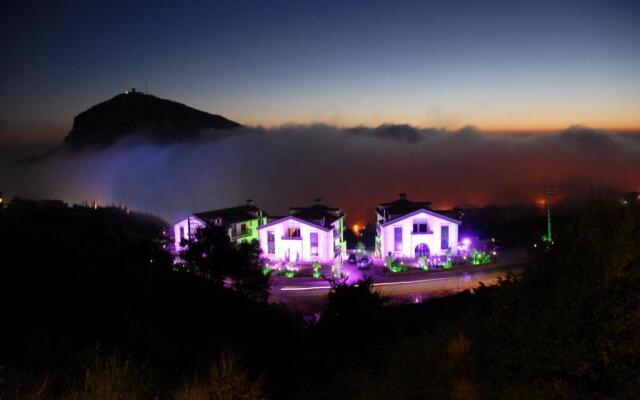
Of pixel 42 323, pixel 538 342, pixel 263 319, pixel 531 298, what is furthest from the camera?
pixel 263 319

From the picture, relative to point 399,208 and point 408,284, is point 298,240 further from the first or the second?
point 408,284

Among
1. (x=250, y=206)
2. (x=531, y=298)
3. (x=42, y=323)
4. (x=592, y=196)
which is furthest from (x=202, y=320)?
(x=250, y=206)

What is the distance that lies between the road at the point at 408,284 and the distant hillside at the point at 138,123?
8213cm

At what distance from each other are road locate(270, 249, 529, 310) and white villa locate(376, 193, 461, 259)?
2.53 metres

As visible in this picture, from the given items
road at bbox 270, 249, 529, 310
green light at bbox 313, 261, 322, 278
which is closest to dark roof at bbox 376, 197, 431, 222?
road at bbox 270, 249, 529, 310

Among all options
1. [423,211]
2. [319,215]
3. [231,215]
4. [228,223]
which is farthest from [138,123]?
[423,211]

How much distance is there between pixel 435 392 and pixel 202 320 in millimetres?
5695

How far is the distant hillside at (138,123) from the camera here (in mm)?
96062

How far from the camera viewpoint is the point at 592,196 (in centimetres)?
675

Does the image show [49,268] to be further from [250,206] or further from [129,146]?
[129,146]

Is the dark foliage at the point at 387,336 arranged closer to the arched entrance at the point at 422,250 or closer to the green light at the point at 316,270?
the green light at the point at 316,270

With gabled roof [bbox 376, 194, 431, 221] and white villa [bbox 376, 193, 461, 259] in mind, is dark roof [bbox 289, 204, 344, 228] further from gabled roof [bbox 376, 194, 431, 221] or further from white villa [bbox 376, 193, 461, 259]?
white villa [bbox 376, 193, 461, 259]

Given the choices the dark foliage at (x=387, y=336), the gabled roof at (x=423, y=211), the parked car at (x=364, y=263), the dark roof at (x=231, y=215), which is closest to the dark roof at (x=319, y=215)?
the dark roof at (x=231, y=215)

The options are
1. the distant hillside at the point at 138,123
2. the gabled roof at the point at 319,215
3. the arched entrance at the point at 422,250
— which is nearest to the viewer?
the arched entrance at the point at 422,250
